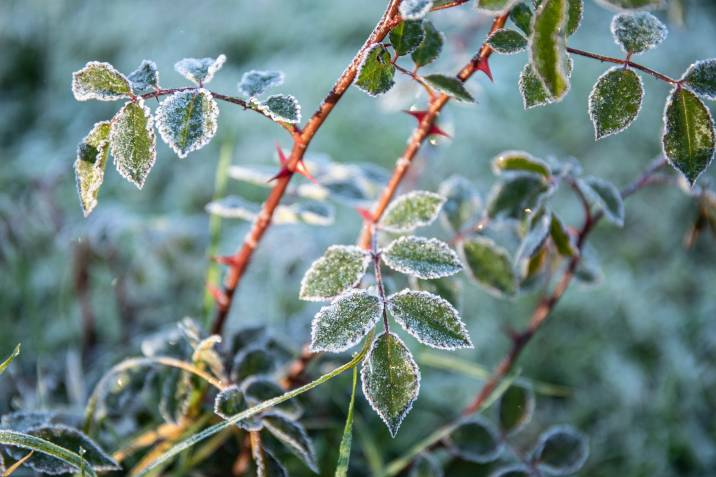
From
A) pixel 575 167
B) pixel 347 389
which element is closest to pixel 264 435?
pixel 347 389

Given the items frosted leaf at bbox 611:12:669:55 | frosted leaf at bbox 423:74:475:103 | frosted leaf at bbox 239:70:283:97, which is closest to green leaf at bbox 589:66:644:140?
frosted leaf at bbox 611:12:669:55

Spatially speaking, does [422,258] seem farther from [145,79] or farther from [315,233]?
[315,233]

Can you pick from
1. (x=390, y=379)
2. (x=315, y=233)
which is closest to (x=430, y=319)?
(x=390, y=379)

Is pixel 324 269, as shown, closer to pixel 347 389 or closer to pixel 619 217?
pixel 619 217

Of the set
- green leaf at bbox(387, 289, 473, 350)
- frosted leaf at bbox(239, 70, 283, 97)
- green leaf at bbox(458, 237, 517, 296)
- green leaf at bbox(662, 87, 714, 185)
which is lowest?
green leaf at bbox(458, 237, 517, 296)

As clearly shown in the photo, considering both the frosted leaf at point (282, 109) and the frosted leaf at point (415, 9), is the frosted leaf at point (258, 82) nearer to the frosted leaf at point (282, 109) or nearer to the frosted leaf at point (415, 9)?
the frosted leaf at point (282, 109)

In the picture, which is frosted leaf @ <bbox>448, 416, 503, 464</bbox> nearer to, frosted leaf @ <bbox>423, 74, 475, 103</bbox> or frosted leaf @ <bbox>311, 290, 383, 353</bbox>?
frosted leaf @ <bbox>311, 290, 383, 353</bbox>
